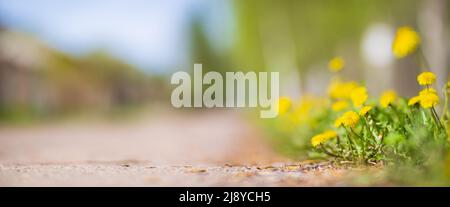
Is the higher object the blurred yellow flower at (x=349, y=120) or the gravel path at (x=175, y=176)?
the blurred yellow flower at (x=349, y=120)

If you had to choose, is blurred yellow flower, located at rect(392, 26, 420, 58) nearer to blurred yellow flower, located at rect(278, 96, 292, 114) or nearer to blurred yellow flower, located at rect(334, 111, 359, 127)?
blurred yellow flower, located at rect(334, 111, 359, 127)

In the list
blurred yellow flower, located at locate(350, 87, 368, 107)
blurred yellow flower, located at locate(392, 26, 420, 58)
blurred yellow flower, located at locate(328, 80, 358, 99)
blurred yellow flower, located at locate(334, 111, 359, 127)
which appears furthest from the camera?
blurred yellow flower, located at locate(328, 80, 358, 99)

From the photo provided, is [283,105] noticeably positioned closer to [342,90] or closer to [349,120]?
[342,90]

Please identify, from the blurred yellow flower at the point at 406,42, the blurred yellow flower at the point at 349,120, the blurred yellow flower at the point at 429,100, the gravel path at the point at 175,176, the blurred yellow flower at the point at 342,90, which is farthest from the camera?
the blurred yellow flower at the point at 342,90

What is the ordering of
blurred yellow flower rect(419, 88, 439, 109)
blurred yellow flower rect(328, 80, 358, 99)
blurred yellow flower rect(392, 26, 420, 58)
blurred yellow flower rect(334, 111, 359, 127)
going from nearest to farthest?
blurred yellow flower rect(419, 88, 439, 109), blurred yellow flower rect(334, 111, 359, 127), blurred yellow flower rect(392, 26, 420, 58), blurred yellow flower rect(328, 80, 358, 99)

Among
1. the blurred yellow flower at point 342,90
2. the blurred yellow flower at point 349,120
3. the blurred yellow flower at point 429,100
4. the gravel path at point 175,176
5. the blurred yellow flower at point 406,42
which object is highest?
the blurred yellow flower at point 406,42

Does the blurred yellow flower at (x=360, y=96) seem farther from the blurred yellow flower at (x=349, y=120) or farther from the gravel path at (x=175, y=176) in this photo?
the gravel path at (x=175, y=176)

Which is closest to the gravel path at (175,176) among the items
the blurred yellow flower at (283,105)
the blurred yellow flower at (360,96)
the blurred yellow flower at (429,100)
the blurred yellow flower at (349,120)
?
the blurred yellow flower at (349,120)

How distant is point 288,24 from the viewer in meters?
19.2

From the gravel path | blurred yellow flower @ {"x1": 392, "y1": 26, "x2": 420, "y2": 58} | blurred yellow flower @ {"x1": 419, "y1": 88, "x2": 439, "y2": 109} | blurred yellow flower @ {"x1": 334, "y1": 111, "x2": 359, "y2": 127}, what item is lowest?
the gravel path

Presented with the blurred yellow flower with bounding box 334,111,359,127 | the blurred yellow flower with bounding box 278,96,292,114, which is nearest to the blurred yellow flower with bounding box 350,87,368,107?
the blurred yellow flower with bounding box 334,111,359,127

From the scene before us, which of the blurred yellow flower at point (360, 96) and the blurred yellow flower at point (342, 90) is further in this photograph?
the blurred yellow flower at point (342, 90)

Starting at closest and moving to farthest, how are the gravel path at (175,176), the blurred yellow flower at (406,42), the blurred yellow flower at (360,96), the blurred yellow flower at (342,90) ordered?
the gravel path at (175,176), the blurred yellow flower at (360,96), the blurred yellow flower at (406,42), the blurred yellow flower at (342,90)

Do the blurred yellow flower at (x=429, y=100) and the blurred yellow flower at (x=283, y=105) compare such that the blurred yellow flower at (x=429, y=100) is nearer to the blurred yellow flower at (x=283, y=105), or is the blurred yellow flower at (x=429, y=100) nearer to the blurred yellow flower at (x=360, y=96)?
the blurred yellow flower at (x=360, y=96)
